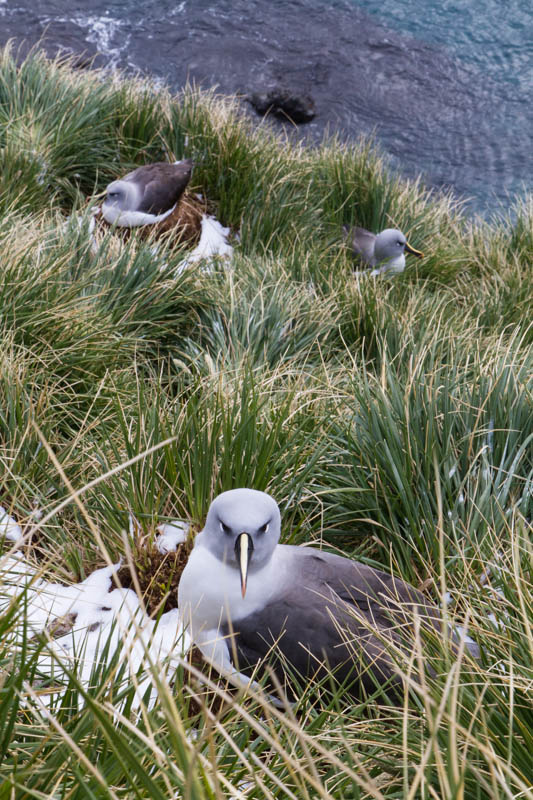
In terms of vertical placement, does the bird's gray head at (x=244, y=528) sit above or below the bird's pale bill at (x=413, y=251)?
above

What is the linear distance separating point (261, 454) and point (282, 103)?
10.6 meters

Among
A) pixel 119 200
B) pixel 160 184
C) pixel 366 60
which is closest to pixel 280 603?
pixel 119 200

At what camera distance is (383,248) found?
6039mm

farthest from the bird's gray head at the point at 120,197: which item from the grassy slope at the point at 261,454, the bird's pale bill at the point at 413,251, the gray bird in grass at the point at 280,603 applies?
the gray bird in grass at the point at 280,603

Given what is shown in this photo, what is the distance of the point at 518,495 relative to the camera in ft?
8.60

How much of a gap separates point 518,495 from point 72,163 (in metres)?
4.50

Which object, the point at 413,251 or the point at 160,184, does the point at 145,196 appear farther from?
the point at 413,251

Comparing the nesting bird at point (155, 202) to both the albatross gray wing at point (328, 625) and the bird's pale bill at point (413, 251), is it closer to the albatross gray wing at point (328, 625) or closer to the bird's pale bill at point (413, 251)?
the bird's pale bill at point (413, 251)

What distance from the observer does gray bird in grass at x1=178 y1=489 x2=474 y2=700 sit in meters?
1.88

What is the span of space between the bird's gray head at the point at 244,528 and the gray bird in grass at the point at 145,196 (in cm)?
302

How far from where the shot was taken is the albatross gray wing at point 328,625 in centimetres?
186

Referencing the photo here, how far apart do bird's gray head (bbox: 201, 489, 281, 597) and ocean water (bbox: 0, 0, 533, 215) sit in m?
9.92

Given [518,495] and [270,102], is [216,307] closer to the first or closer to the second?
[518,495]

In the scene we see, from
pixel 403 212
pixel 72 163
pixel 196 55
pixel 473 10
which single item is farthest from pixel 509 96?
pixel 72 163
